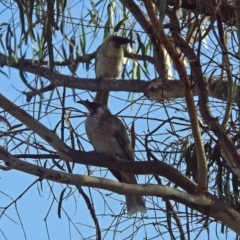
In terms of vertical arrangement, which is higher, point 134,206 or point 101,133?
point 101,133

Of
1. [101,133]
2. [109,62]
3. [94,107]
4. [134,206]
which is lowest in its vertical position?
[134,206]

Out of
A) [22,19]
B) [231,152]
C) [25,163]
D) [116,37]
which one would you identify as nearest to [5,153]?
[25,163]

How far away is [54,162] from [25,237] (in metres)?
0.35

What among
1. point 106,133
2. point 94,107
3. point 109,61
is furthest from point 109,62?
point 106,133

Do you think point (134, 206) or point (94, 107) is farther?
point (94, 107)

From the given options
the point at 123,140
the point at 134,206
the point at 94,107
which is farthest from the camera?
the point at 94,107

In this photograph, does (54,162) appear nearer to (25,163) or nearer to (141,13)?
(25,163)

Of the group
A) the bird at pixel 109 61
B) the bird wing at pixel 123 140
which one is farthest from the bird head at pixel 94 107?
the bird at pixel 109 61

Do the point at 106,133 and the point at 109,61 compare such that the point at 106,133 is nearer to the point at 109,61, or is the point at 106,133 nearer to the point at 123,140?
the point at 123,140

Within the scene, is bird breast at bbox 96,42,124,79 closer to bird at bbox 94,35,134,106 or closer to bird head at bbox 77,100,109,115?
bird at bbox 94,35,134,106

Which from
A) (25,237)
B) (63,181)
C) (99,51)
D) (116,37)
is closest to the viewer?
(63,181)

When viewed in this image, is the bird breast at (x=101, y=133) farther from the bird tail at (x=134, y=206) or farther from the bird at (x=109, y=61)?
the bird at (x=109, y=61)

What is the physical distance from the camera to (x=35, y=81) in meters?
2.79

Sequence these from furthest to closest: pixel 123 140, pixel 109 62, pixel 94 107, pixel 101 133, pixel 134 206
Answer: pixel 109 62 < pixel 94 107 < pixel 101 133 < pixel 123 140 < pixel 134 206
